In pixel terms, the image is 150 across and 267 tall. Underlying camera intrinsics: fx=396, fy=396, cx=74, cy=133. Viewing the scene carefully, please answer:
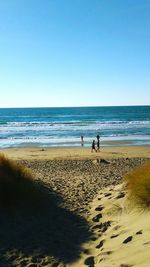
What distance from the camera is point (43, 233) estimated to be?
7738mm

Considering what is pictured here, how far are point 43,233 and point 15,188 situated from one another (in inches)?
62.2

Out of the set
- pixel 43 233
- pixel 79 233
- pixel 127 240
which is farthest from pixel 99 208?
pixel 127 240

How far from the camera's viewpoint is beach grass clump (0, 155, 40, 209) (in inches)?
344

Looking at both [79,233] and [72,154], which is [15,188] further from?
[72,154]

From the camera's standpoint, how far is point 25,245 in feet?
23.3

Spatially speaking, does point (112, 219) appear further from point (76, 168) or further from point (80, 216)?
point (76, 168)

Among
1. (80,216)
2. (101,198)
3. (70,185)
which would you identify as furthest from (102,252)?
(70,185)

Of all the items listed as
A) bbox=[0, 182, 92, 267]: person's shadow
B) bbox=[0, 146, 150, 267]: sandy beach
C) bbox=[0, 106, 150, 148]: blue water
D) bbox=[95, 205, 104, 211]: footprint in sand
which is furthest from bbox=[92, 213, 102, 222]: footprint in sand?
bbox=[0, 106, 150, 148]: blue water

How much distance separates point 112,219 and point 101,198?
1.97 metres

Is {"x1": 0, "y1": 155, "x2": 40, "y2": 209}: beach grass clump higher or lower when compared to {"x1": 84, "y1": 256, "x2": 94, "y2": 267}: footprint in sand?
higher

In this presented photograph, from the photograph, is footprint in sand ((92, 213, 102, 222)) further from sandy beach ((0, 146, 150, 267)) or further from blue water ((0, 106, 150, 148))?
blue water ((0, 106, 150, 148))

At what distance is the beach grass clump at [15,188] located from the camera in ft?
28.7

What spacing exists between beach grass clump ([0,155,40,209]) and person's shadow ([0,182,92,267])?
0.22m

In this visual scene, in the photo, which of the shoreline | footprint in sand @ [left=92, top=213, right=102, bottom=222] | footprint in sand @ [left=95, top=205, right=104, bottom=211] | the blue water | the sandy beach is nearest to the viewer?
the sandy beach
